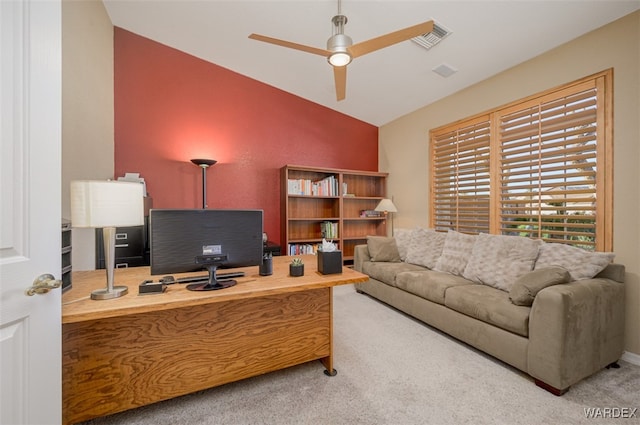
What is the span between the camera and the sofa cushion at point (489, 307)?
6.40 ft

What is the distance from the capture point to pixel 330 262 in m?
1.82

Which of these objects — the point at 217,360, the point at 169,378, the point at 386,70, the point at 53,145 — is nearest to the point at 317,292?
the point at 217,360

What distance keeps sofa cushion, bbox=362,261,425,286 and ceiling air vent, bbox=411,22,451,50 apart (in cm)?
243

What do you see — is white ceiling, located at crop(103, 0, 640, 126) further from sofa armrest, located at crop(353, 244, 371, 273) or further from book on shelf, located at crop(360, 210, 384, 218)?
sofa armrest, located at crop(353, 244, 371, 273)

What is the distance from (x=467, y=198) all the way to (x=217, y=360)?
10.8 ft

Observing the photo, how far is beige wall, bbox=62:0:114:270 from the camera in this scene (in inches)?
87.8

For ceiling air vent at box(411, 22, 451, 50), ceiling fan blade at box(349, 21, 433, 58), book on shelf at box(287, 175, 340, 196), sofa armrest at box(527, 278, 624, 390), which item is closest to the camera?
sofa armrest at box(527, 278, 624, 390)

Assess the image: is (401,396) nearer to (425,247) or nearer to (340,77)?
(425,247)

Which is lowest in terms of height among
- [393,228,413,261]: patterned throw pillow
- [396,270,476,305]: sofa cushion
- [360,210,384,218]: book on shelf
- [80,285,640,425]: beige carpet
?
[80,285,640,425]: beige carpet

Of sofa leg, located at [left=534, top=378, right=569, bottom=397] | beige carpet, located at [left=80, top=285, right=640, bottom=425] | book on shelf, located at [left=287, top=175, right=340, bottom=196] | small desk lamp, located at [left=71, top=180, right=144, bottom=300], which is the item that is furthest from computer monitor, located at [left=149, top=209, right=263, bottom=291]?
book on shelf, located at [left=287, top=175, right=340, bottom=196]

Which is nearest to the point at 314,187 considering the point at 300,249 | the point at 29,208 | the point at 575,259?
the point at 300,249

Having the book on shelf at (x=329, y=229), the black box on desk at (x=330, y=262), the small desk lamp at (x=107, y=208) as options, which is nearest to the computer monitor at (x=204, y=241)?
the small desk lamp at (x=107, y=208)

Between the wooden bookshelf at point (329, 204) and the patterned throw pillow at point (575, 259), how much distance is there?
2631 mm

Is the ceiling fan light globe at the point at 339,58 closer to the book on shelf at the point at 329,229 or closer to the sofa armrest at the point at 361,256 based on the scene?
the sofa armrest at the point at 361,256
